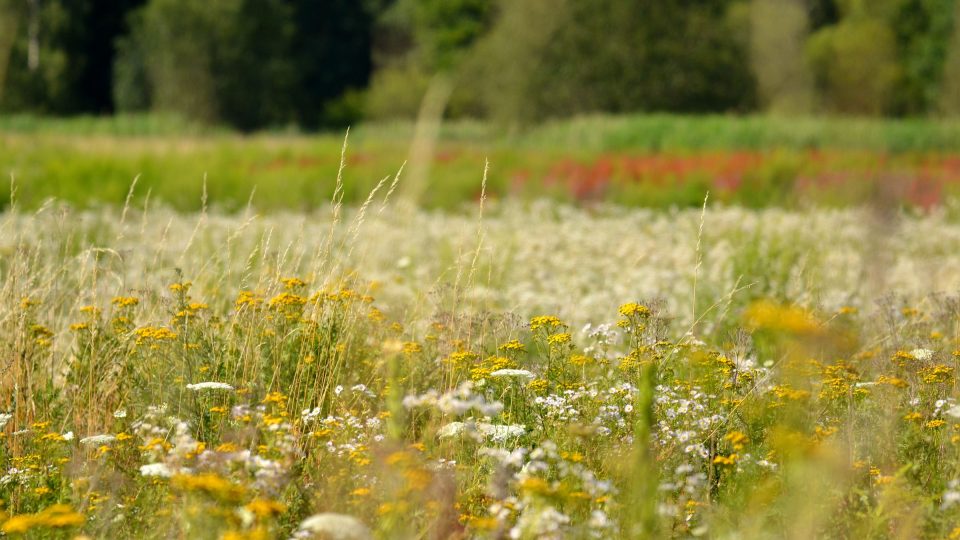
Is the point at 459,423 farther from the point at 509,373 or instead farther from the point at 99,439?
the point at 99,439

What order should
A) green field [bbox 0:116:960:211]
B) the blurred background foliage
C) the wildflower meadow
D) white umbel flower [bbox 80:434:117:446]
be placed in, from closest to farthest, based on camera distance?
the wildflower meadow
white umbel flower [bbox 80:434:117:446]
green field [bbox 0:116:960:211]
the blurred background foliage

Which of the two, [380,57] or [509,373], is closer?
[509,373]

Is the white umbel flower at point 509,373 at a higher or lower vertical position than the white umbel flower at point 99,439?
higher

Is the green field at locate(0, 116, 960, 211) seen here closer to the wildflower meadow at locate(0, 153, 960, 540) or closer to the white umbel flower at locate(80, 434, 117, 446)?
the wildflower meadow at locate(0, 153, 960, 540)

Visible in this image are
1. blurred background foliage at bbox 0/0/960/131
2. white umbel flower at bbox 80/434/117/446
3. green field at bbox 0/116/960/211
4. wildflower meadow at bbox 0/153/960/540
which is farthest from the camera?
blurred background foliage at bbox 0/0/960/131

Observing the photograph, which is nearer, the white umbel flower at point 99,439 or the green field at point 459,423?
the green field at point 459,423

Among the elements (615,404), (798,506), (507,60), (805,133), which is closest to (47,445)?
(615,404)

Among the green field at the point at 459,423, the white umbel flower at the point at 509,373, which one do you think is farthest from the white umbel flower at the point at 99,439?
the white umbel flower at the point at 509,373

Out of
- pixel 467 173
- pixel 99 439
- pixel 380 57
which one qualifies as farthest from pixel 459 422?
pixel 380 57

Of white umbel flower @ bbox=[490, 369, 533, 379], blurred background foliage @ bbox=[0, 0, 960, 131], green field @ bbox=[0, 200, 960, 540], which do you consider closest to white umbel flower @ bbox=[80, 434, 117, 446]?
green field @ bbox=[0, 200, 960, 540]

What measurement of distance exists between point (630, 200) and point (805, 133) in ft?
31.8

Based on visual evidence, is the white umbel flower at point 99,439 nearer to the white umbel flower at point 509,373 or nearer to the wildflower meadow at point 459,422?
the wildflower meadow at point 459,422

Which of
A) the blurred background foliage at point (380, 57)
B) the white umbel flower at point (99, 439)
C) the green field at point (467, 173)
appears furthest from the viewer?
the blurred background foliage at point (380, 57)

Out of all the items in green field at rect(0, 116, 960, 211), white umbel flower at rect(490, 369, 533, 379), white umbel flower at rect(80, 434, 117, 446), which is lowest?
green field at rect(0, 116, 960, 211)
